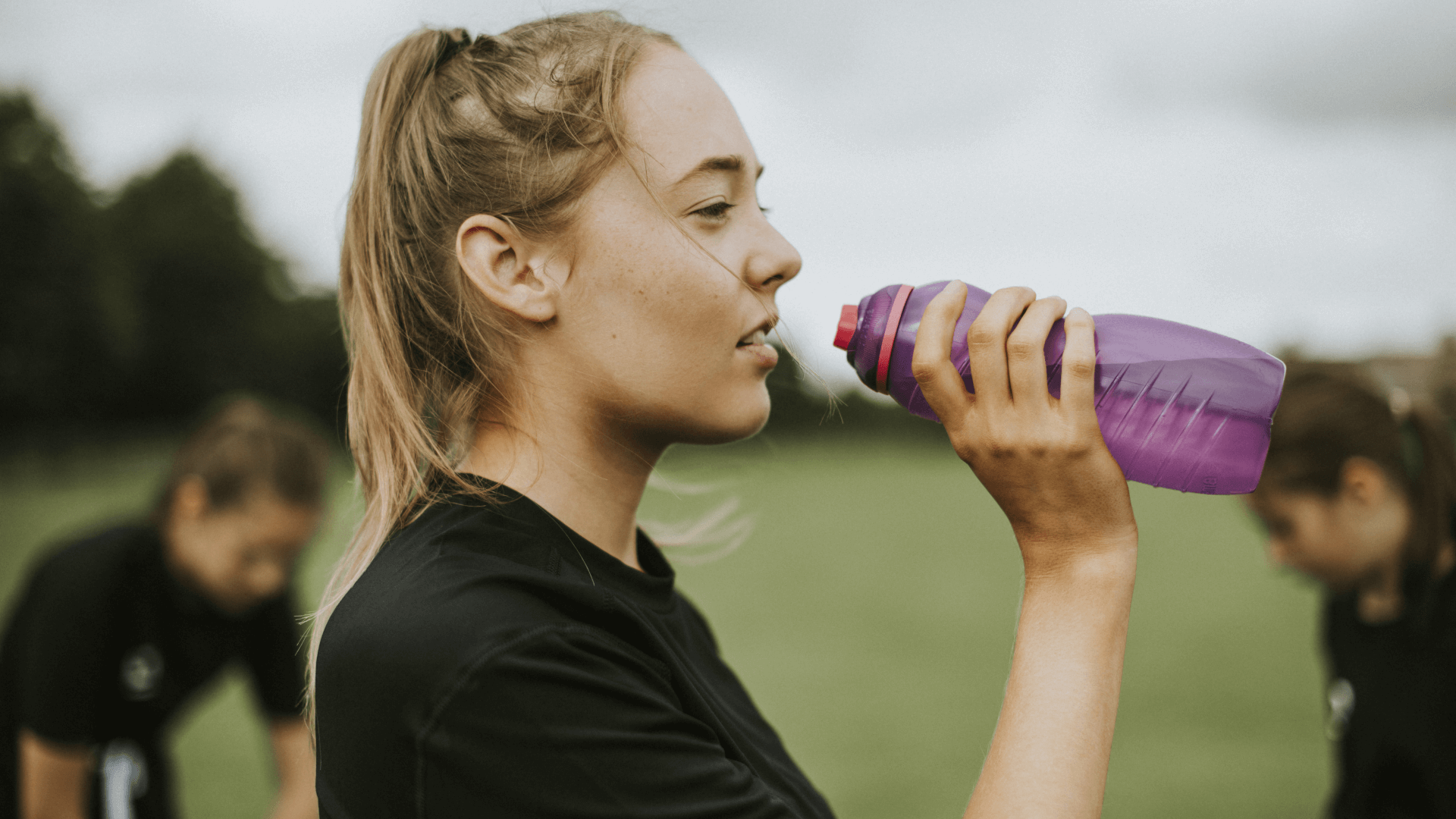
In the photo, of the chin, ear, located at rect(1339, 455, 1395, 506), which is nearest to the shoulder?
the chin

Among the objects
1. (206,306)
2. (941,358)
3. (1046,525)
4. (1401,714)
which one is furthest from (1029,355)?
(206,306)

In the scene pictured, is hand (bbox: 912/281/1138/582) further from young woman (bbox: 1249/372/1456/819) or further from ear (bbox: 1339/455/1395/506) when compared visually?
ear (bbox: 1339/455/1395/506)

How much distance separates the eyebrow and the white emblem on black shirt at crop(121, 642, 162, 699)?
9.90 feet

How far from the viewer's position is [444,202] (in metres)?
1.67

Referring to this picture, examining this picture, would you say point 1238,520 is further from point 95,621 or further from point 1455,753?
point 95,621

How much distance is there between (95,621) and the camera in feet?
11.0

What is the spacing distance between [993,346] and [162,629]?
11.2ft

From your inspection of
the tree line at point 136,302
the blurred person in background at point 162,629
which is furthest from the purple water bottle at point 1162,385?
the tree line at point 136,302

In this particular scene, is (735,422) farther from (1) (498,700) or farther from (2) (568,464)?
(1) (498,700)

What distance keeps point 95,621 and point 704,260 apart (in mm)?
2922

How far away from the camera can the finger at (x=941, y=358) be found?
144 centimetres

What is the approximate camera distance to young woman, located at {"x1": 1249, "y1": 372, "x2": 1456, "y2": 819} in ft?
9.91

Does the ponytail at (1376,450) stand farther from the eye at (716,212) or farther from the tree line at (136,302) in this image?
the tree line at (136,302)

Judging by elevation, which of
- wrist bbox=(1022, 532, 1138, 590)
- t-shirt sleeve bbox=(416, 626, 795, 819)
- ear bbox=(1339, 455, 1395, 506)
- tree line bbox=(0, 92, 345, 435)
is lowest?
tree line bbox=(0, 92, 345, 435)
